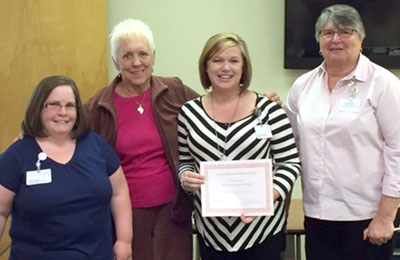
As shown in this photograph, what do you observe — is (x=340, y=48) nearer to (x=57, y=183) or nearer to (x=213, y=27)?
(x=57, y=183)

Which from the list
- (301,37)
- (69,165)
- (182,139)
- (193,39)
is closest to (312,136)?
(182,139)

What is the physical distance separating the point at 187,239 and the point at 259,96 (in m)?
0.79

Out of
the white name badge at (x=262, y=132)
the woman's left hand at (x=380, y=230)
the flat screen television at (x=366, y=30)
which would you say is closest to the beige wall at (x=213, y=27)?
the flat screen television at (x=366, y=30)

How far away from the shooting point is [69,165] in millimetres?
2006

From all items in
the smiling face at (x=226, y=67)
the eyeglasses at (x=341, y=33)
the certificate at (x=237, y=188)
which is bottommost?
the certificate at (x=237, y=188)

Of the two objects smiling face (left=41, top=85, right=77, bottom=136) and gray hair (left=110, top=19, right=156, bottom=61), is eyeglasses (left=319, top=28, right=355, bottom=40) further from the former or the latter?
smiling face (left=41, top=85, right=77, bottom=136)

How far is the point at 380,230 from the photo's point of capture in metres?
1.95

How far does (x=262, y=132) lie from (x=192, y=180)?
0.34 m

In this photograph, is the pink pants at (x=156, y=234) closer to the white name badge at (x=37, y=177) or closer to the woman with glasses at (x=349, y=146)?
the white name badge at (x=37, y=177)

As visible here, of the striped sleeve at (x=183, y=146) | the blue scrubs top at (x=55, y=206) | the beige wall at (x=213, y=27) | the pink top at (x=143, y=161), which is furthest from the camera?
the beige wall at (x=213, y=27)

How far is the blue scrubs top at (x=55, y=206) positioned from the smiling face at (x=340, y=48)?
1.08 meters

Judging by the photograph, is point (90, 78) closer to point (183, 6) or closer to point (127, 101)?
point (183, 6)

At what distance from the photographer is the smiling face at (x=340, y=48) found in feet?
6.46

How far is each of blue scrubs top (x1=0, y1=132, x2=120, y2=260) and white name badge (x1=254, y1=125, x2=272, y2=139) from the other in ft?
2.20
